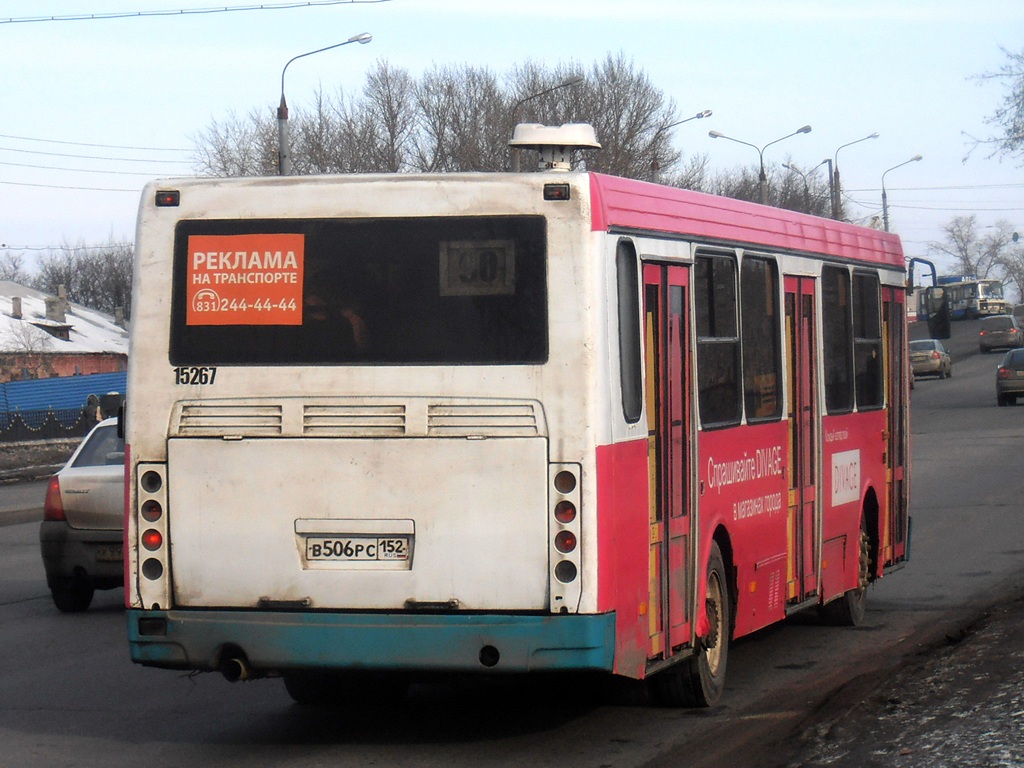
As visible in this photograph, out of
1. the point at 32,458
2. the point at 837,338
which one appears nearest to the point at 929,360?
the point at 32,458

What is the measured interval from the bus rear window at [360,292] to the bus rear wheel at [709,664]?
2.02m

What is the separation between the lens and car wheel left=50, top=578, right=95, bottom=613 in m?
12.4

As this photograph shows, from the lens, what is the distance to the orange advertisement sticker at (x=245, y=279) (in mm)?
7070

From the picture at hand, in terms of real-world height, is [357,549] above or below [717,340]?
below

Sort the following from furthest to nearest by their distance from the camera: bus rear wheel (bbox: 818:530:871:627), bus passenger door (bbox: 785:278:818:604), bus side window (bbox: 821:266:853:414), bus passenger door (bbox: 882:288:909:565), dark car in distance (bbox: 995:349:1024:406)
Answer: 1. dark car in distance (bbox: 995:349:1024:406)
2. bus passenger door (bbox: 882:288:909:565)
3. bus rear wheel (bbox: 818:530:871:627)
4. bus side window (bbox: 821:266:853:414)
5. bus passenger door (bbox: 785:278:818:604)

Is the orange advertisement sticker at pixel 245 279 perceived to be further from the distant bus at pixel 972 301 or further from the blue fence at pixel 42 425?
the distant bus at pixel 972 301

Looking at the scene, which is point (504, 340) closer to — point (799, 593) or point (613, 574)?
point (613, 574)

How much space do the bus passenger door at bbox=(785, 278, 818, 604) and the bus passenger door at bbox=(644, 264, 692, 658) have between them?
1854 millimetres

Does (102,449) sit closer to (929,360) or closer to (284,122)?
(284,122)

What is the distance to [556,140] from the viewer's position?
7.90 m

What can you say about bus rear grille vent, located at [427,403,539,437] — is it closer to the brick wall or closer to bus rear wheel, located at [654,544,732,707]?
bus rear wheel, located at [654,544,732,707]

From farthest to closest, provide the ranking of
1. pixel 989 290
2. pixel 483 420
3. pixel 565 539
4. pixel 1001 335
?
pixel 989 290 → pixel 1001 335 → pixel 483 420 → pixel 565 539

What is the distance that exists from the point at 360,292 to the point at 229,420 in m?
0.81

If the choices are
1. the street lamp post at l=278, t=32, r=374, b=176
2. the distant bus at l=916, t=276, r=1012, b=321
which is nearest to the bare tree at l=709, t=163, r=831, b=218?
the distant bus at l=916, t=276, r=1012, b=321
